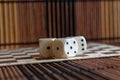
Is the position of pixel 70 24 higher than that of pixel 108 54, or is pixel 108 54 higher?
pixel 70 24

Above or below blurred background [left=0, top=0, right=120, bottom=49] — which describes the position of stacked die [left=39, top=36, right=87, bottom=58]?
below

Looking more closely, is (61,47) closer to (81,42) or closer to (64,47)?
(64,47)

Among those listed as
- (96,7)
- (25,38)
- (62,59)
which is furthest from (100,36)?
(62,59)

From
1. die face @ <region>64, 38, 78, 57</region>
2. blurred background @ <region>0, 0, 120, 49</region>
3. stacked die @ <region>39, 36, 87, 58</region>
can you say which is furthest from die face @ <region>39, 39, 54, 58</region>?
blurred background @ <region>0, 0, 120, 49</region>

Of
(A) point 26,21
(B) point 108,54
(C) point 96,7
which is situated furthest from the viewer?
(C) point 96,7

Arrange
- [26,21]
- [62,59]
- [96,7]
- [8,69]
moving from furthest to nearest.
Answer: [96,7]
[26,21]
[62,59]
[8,69]

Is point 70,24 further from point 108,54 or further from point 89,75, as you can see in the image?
point 89,75

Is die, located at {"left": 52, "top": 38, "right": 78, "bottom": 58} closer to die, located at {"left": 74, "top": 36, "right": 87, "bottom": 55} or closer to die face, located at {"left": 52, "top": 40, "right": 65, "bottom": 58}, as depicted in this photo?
die face, located at {"left": 52, "top": 40, "right": 65, "bottom": 58}

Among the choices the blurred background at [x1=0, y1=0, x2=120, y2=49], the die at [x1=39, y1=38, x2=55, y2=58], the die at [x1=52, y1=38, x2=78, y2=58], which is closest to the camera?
the die at [x1=52, y1=38, x2=78, y2=58]
